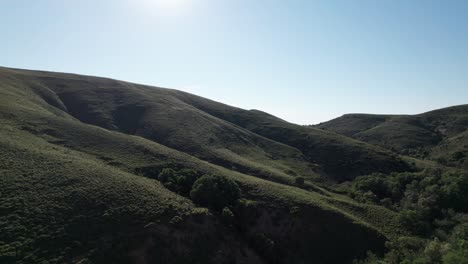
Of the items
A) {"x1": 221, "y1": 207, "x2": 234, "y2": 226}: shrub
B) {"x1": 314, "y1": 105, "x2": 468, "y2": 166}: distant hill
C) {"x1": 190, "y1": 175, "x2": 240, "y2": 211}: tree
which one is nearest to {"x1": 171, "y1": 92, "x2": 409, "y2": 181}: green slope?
{"x1": 314, "y1": 105, "x2": 468, "y2": 166}: distant hill

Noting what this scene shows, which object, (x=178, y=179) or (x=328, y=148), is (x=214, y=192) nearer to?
(x=178, y=179)

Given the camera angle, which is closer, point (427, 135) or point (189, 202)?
point (189, 202)

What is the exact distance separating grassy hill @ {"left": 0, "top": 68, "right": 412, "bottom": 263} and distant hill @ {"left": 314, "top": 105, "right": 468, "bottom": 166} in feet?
210

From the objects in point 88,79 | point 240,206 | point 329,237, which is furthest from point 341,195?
point 88,79

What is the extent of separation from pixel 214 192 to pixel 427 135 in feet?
478

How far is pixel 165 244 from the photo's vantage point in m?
38.4

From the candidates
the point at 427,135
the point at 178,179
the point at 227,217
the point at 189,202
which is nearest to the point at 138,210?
the point at 189,202

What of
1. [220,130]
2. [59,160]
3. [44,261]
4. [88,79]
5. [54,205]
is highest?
[88,79]

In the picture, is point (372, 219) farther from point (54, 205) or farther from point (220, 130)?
point (220, 130)

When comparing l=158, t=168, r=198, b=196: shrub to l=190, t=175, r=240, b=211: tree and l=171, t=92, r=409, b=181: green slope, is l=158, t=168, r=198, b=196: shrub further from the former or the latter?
l=171, t=92, r=409, b=181: green slope

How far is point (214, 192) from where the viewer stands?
167 feet

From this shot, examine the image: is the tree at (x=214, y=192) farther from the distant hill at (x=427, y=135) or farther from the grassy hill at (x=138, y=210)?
the distant hill at (x=427, y=135)

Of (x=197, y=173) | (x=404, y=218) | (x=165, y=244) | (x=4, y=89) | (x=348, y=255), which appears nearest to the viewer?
(x=165, y=244)

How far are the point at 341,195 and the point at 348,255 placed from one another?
87.8 ft
